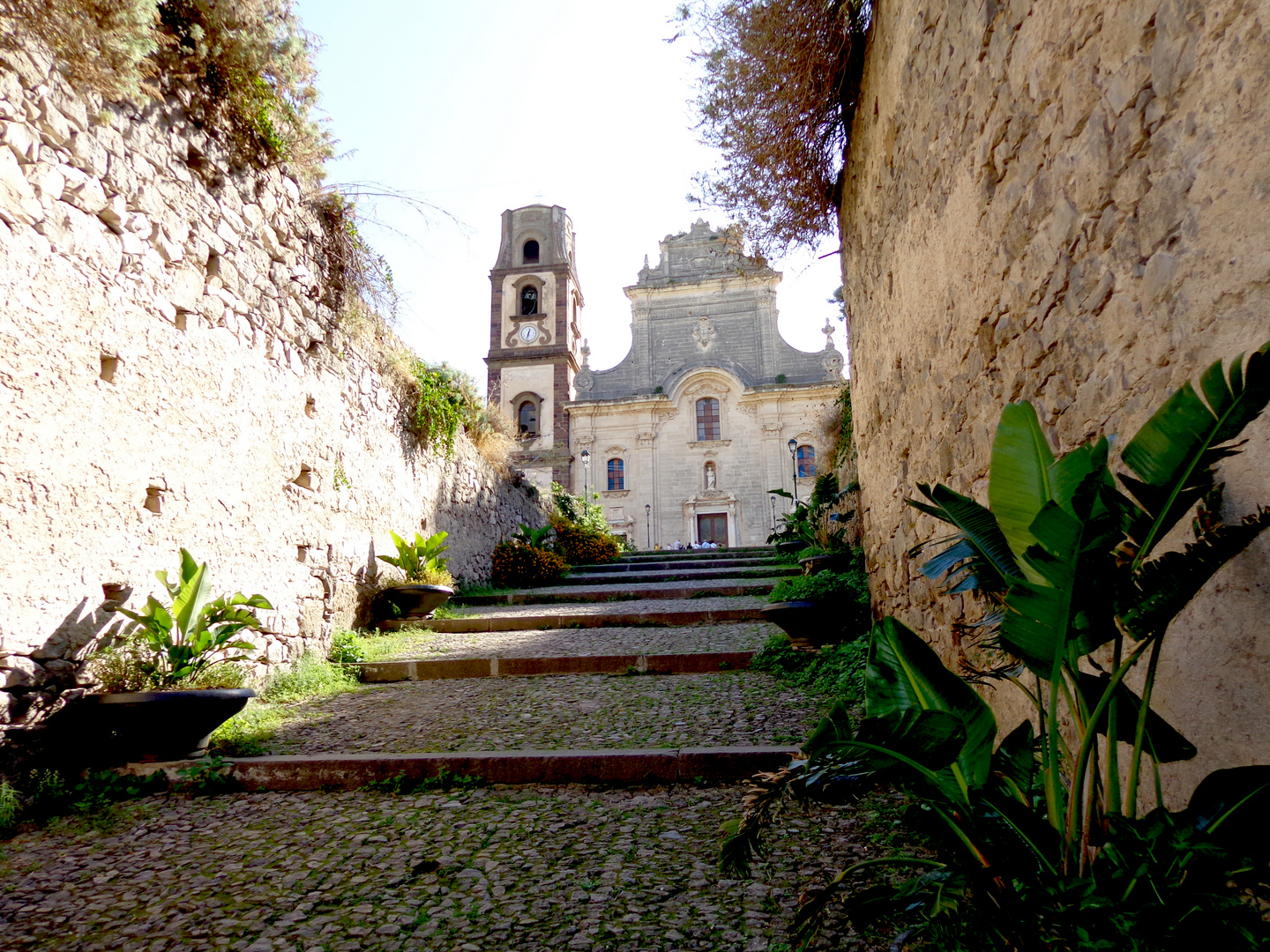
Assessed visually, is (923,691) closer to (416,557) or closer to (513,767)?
(513,767)

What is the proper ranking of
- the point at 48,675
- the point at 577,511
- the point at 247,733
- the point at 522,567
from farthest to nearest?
the point at 577,511 → the point at 522,567 → the point at 247,733 → the point at 48,675

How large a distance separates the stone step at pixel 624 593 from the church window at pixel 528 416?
847 inches

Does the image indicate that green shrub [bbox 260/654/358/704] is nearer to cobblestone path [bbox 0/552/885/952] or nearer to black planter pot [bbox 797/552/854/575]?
cobblestone path [bbox 0/552/885/952]

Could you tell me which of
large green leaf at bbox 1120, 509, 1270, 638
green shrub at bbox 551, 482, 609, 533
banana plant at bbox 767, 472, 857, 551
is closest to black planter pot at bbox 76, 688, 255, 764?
large green leaf at bbox 1120, 509, 1270, 638

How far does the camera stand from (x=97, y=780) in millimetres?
3365

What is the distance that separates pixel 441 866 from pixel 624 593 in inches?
266

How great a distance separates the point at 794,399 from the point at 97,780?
84.3 ft

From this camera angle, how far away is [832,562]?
6668 millimetres

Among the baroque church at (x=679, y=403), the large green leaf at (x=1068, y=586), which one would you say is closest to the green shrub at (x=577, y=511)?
the baroque church at (x=679, y=403)

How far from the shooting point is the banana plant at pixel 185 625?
3.71 metres

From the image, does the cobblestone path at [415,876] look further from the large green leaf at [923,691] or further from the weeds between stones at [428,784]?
the large green leaf at [923,691]

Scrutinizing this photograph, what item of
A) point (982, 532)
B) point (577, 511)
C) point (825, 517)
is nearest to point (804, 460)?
point (577, 511)

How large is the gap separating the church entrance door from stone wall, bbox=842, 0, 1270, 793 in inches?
916

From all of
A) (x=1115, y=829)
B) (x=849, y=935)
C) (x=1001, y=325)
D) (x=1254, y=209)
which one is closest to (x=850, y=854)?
(x=849, y=935)
